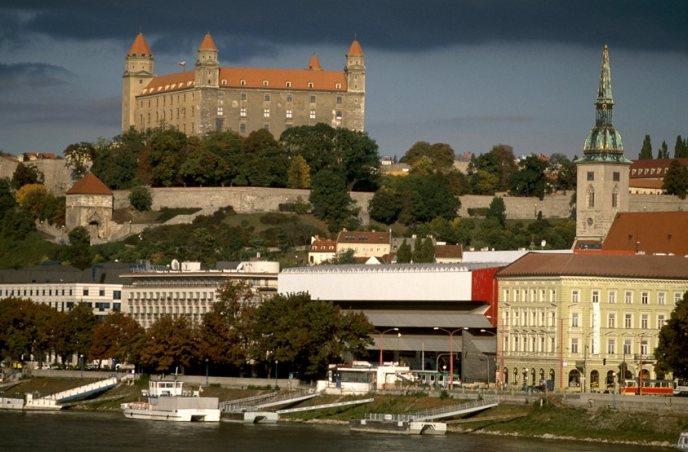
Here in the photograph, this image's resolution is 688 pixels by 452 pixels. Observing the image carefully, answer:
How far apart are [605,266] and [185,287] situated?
139 ft

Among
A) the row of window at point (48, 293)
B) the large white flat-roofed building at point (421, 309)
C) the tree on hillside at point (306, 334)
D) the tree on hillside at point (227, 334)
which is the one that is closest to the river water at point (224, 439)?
the tree on hillside at point (306, 334)

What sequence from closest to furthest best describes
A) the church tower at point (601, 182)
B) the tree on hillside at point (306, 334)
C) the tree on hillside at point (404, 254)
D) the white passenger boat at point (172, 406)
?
the white passenger boat at point (172, 406) → the tree on hillside at point (306, 334) → the church tower at point (601, 182) → the tree on hillside at point (404, 254)

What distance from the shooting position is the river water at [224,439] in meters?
A: 105

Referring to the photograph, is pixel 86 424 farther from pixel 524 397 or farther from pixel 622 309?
pixel 622 309

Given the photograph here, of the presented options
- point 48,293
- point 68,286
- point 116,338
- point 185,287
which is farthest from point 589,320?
point 48,293

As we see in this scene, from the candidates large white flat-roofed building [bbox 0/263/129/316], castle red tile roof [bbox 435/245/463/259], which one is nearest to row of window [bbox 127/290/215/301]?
large white flat-roofed building [bbox 0/263/129/316]

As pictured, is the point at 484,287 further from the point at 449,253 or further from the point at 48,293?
the point at 449,253

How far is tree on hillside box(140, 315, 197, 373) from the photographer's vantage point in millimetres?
140750

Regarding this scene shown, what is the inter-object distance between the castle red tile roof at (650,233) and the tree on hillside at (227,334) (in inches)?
1212

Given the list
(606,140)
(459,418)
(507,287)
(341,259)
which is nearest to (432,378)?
(507,287)

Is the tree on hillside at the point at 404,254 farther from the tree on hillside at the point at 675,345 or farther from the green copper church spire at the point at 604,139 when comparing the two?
the tree on hillside at the point at 675,345

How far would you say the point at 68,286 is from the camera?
180625 millimetres

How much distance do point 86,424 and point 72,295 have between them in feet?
193

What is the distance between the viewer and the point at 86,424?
399 ft
